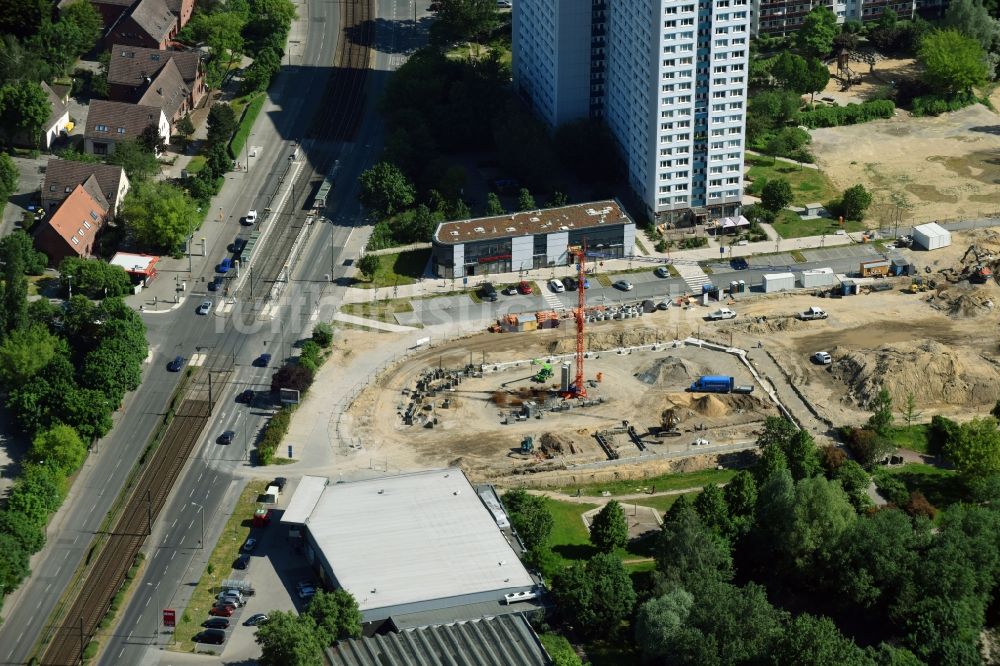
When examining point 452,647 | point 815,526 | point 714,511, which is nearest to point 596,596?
point 452,647

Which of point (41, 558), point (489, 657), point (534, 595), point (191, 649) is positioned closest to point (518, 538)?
point (534, 595)

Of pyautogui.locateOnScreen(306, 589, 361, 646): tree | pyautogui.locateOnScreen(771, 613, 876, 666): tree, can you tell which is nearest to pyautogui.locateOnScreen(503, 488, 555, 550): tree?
pyautogui.locateOnScreen(306, 589, 361, 646): tree

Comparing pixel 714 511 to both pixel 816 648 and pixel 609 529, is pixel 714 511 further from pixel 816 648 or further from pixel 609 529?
pixel 816 648

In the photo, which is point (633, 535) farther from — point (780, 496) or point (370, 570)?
point (370, 570)

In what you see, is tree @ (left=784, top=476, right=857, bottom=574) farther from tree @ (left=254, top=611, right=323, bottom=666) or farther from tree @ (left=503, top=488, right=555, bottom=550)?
tree @ (left=254, top=611, right=323, bottom=666)

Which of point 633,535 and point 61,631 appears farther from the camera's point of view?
point 633,535

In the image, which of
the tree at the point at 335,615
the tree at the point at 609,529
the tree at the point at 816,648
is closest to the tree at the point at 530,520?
the tree at the point at 609,529
